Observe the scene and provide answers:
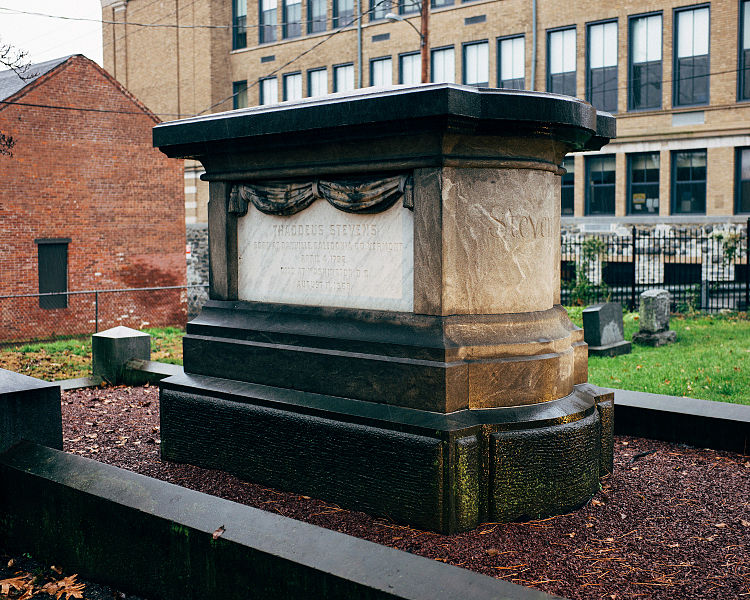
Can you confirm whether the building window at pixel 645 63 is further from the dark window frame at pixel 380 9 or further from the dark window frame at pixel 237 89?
the dark window frame at pixel 237 89

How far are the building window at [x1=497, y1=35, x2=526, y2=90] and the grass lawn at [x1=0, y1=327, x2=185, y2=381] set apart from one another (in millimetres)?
17707

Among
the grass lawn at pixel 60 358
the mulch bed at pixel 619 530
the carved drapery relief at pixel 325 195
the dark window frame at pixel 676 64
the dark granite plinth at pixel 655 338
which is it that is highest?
the dark window frame at pixel 676 64

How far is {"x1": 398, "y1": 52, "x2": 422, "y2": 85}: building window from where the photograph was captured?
31797mm

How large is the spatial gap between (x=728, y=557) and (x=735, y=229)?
2253 cm

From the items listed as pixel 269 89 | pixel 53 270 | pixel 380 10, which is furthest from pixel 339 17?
Result: pixel 53 270

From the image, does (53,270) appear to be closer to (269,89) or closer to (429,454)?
(269,89)

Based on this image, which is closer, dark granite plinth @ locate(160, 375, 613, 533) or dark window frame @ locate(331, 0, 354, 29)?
dark granite plinth @ locate(160, 375, 613, 533)

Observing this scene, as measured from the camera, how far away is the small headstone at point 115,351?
29.7 feet

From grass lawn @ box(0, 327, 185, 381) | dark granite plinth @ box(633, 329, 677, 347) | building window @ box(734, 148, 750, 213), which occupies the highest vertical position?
building window @ box(734, 148, 750, 213)

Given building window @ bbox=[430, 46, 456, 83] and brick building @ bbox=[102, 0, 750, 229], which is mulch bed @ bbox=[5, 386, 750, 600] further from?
building window @ bbox=[430, 46, 456, 83]

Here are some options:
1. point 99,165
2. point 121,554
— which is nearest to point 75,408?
point 121,554

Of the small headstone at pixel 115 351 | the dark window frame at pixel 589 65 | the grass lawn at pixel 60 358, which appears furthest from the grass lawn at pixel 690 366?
the dark window frame at pixel 589 65

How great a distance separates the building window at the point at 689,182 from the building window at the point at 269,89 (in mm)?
18742

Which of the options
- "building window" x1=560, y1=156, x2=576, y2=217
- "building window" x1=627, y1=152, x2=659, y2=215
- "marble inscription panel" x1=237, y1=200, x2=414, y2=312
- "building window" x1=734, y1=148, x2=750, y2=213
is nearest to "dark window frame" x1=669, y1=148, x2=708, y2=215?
"building window" x1=627, y1=152, x2=659, y2=215
